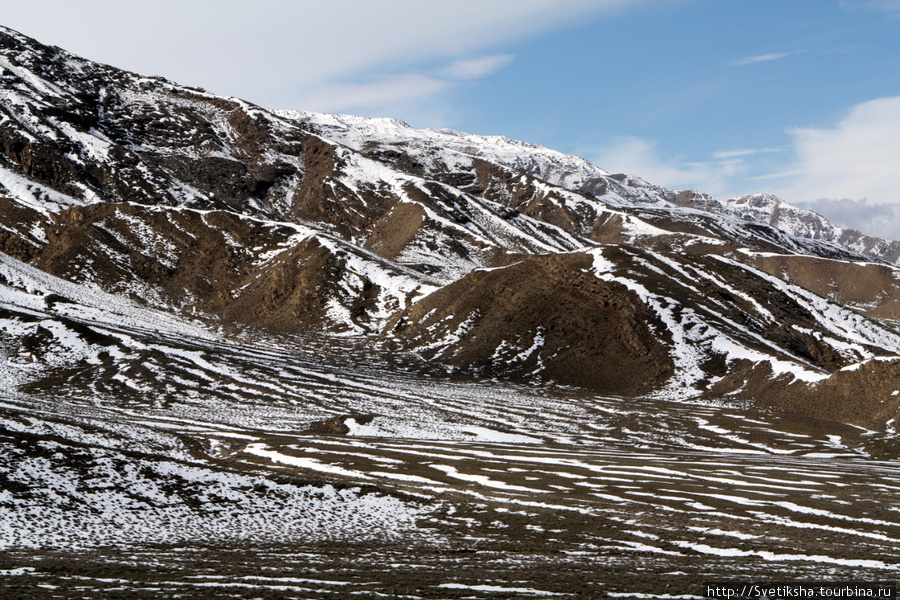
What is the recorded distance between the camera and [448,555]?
29328 mm

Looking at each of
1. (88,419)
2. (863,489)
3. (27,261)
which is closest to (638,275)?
(863,489)

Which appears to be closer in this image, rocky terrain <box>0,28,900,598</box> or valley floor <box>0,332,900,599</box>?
valley floor <box>0,332,900,599</box>

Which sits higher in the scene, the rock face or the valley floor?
the rock face

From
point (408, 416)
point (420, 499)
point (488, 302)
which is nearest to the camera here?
point (420, 499)

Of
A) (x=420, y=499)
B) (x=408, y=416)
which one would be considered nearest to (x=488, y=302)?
(x=408, y=416)

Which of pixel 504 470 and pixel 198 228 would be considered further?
pixel 198 228

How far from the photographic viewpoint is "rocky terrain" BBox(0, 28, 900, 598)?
93.4 feet

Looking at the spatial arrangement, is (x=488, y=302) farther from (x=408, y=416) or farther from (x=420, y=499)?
(x=420, y=499)

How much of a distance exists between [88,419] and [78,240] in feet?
328

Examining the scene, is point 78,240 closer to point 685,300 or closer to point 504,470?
point 685,300

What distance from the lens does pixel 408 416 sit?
74688mm

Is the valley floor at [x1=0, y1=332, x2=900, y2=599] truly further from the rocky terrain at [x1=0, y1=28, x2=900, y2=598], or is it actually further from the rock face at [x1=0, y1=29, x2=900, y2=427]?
the rock face at [x1=0, y1=29, x2=900, y2=427]

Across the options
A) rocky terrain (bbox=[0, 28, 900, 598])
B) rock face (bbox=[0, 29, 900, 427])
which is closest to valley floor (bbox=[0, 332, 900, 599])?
rocky terrain (bbox=[0, 28, 900, 598])

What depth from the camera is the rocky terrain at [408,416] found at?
28469 millimetres
